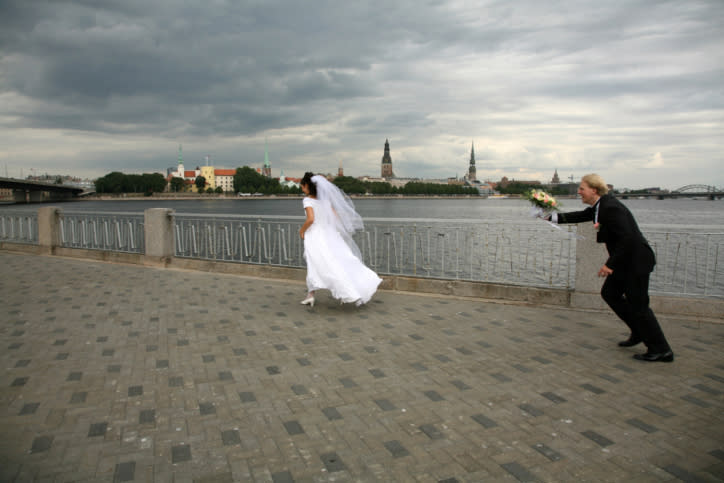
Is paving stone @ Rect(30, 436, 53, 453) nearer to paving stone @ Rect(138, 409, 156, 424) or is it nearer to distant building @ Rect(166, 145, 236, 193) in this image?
paving stone @ Rect(138, 409, 156, 424)

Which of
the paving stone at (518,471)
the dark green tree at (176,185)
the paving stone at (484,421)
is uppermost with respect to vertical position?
the dark green tree at (176,185)

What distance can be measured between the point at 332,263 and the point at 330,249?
219mm

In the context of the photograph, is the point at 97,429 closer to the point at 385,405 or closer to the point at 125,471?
the point at 125,471

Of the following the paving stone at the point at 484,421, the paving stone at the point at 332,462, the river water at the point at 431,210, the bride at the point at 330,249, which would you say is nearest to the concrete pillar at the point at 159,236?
the bride at the point at 330,249

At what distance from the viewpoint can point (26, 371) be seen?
416 cm

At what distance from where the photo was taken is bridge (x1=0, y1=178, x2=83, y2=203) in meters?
77.8

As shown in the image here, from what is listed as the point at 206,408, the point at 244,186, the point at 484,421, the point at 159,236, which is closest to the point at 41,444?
the point at 206,408

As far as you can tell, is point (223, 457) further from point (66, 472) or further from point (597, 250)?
point (597, 250)

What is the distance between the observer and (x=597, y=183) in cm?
480

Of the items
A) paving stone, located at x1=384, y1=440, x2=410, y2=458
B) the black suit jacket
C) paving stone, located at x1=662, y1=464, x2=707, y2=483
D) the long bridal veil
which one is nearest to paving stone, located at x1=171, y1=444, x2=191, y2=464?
paving stone, located at x1=384, y1=440, x2=410, y2=458

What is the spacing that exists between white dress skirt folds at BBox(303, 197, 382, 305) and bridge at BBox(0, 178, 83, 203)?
8654 centimetres

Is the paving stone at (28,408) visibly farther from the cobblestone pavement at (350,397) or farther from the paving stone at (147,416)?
the paving stone at (147,416)

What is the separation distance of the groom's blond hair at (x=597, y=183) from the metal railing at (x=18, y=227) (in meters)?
14.5

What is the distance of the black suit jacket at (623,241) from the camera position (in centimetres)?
445
